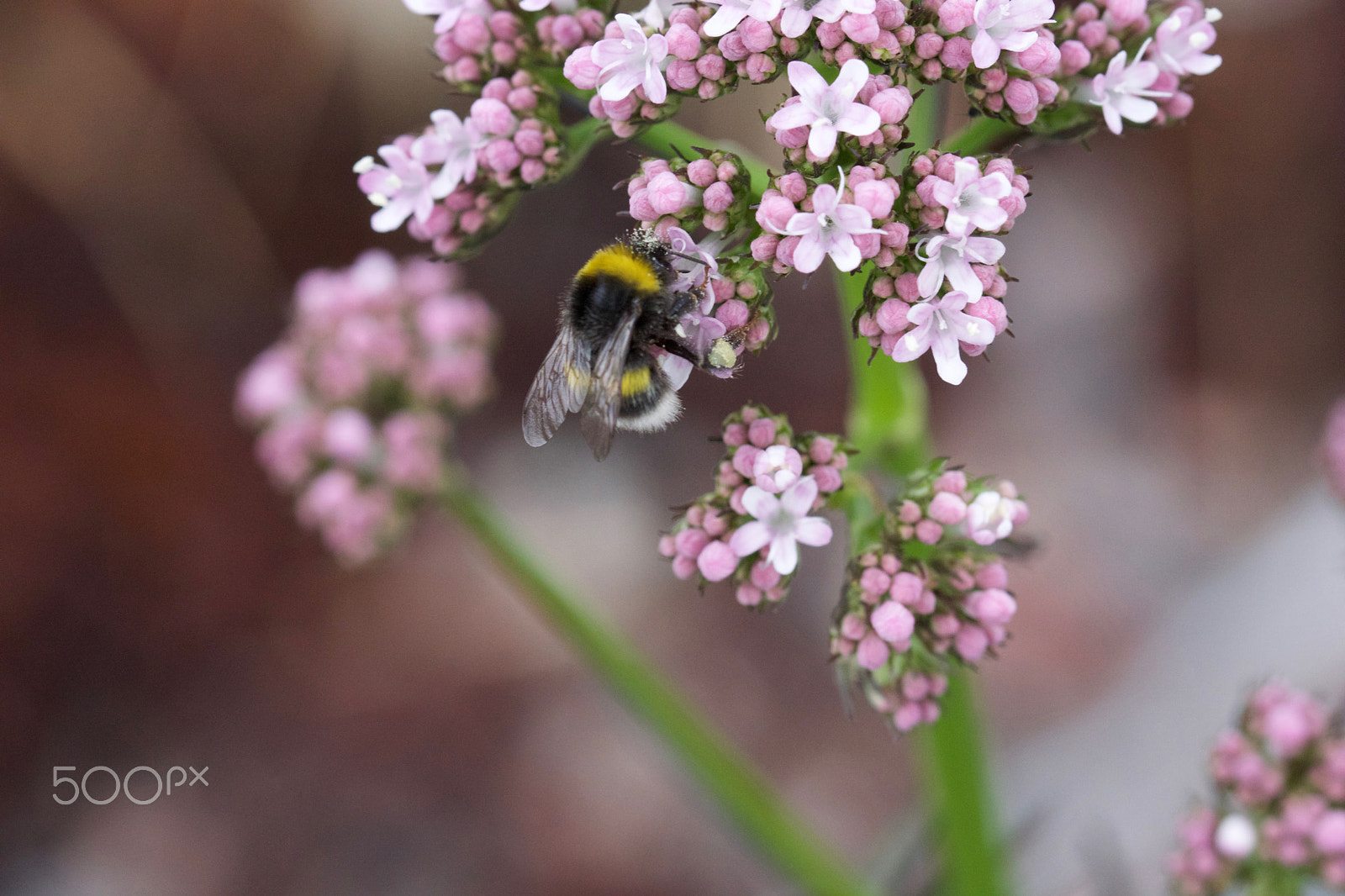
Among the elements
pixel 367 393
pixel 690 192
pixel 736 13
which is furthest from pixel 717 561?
pixel 367 393

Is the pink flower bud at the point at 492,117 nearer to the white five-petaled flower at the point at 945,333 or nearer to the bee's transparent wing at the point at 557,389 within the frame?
the bee's transparent wing at the point at 557,389

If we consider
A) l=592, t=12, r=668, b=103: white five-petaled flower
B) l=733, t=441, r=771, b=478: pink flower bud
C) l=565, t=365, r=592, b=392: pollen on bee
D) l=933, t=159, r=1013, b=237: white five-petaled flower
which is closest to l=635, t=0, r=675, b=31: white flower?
l=592, t=12, r=668, b=103: white five-petaled flower

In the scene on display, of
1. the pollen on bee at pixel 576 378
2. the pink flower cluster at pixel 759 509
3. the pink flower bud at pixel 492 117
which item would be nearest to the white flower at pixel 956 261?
the pink flower cluster at pixel 759 509

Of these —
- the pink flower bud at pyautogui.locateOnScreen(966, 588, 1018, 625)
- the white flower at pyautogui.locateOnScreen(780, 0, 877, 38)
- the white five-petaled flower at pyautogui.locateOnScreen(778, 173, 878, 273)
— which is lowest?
the pink flower bud at pyautogui.locateOnScreen(966, 588, 1018, 625)

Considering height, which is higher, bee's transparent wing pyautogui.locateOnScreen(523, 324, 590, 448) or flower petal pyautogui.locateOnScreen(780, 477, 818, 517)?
bee's transparent wing pyautogui.locateOnScreen(523, 324, 590, 448)

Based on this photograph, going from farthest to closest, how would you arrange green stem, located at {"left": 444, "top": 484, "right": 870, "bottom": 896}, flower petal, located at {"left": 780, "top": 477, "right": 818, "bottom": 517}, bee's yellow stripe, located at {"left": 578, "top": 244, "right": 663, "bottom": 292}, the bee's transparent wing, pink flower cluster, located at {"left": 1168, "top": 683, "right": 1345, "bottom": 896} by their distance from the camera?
1. green stem, located at {"left": 444, "top": 484, "right": 870, "bottom": 896}
2. pink flower cluster, located at {"left": 1168, "top": 683, "right": 1345, "bottom": 896}
3. the bee's transparent wing
4. bee's yellow stripe, located at {"left": 578, "top": 244, "right": 663, "bottom": 292}
5. flower petal, located at {"left": 780, "top": 477, "right": 818, "bottom": 517}

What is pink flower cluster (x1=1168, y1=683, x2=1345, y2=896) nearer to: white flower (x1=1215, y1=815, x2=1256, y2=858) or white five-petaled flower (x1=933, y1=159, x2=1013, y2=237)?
white flower (x1=1215, y1=815, x2=1256, y2=858)
